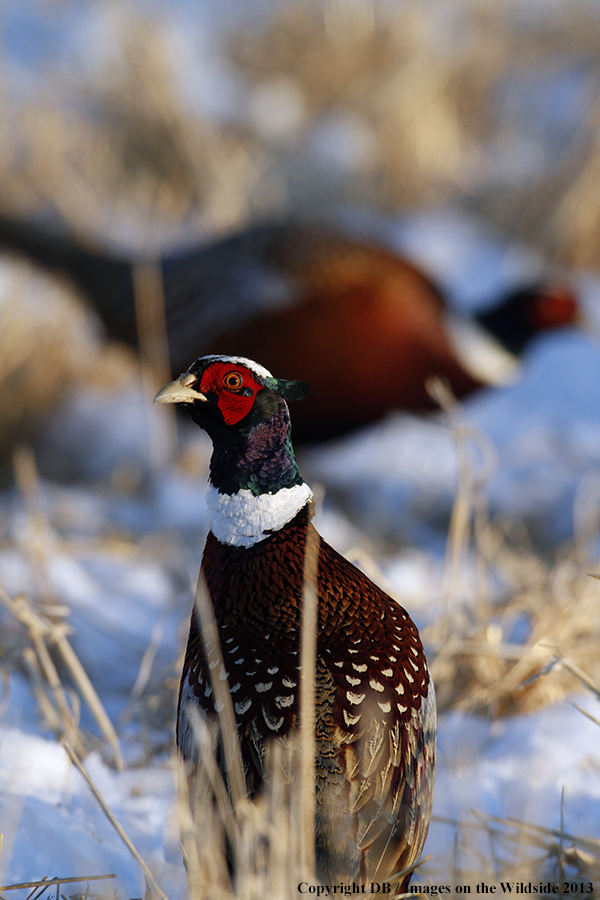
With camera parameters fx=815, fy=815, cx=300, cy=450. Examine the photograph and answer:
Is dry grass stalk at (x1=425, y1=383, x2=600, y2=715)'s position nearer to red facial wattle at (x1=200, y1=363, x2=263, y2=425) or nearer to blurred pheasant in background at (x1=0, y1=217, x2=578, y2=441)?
red facial wattle at (x1=200, y1=363, x2=263, y2=425)

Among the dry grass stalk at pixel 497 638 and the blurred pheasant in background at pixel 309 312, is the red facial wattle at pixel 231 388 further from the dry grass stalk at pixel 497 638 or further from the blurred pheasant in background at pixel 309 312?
the blurred pheasant in background at pixel 309 312

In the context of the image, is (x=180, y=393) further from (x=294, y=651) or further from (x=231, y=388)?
(x=294, y=651)

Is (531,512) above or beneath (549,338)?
beneath

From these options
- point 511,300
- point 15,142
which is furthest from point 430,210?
point 15,142

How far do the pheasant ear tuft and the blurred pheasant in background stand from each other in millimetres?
2025

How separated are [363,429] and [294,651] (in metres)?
2.42

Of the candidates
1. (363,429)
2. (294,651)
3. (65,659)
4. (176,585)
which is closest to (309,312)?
(363,429)

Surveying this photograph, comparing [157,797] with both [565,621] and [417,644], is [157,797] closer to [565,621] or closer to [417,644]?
[417,644]

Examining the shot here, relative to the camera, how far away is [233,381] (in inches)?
43.8

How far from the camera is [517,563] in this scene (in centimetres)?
279

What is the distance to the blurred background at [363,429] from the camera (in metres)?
1.58

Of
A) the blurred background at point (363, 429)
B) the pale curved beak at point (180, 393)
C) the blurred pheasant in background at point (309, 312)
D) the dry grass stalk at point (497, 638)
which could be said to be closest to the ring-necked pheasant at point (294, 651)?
the pale curved beak at point (180, 393)

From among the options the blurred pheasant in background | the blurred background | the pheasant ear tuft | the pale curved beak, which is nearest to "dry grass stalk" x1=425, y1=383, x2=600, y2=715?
the blurred background

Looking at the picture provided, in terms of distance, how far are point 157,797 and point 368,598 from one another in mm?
633
